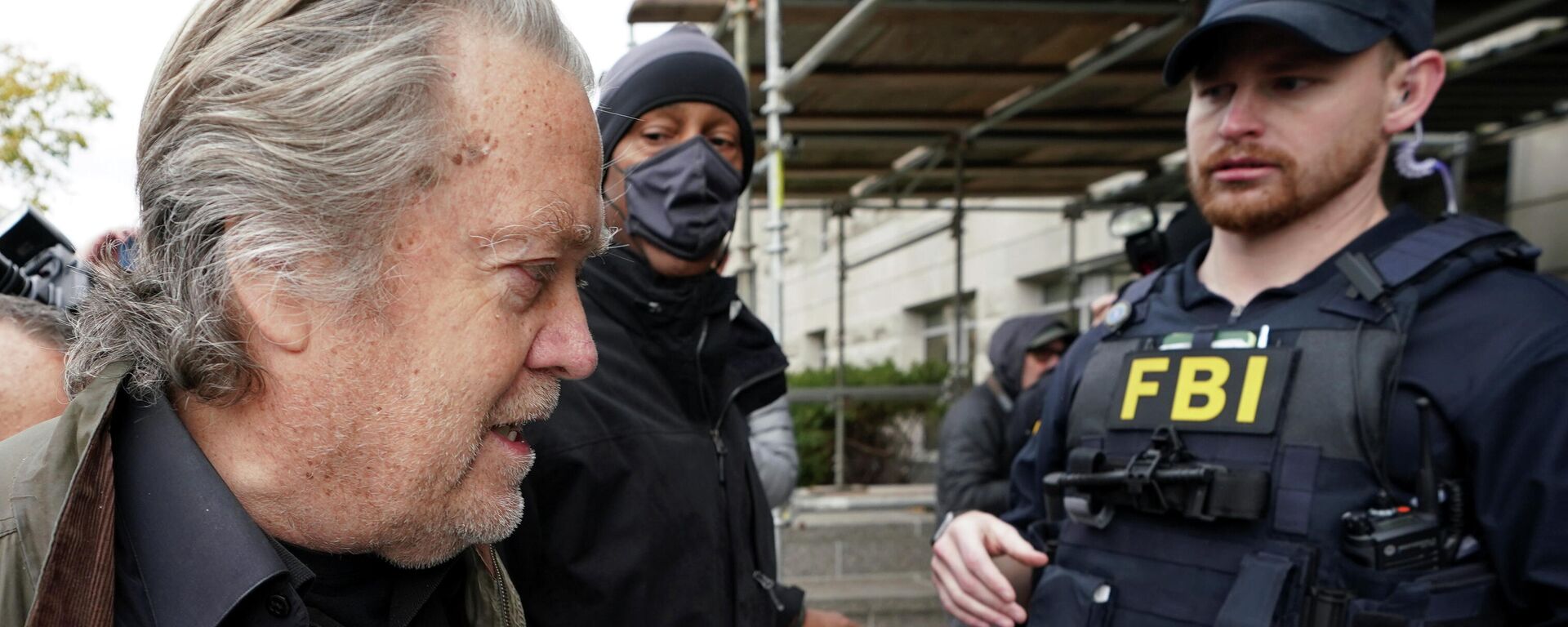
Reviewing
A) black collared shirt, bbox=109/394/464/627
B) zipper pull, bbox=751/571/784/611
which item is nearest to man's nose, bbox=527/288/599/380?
black collared shirt, bbox=109/394/464/627

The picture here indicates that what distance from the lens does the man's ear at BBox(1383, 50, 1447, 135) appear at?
1845 millimetres

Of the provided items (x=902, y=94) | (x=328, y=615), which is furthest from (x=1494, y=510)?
(x=902, y=94)

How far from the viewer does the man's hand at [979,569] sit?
6.16ft

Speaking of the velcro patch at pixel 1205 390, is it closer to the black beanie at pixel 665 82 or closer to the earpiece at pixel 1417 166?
the earpiece at pixel 1417 166

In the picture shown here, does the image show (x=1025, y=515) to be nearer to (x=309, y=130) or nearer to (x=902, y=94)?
(x=309, y=130)

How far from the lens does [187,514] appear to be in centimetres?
95

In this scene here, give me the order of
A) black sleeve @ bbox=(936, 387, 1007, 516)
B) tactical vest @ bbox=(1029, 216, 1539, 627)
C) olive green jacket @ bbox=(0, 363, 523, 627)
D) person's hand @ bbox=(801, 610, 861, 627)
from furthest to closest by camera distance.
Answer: black sleeve @ bbox=(936, 387, 1007, 516)
person's hand @ bbox=(801, 610, 861, 627)
tactical vest @ bbox=(1029, 216, 1539, 627)
olive green jacket @ bbox=(0, 363, 523, 627)

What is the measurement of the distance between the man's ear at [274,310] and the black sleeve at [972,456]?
3.88m

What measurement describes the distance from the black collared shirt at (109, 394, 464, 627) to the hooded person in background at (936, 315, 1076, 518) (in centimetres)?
387

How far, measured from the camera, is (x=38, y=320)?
161 centimetres

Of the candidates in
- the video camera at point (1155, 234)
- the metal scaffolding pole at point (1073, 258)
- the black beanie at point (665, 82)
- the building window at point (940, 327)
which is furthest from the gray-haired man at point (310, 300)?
the building window at point (940, 327)

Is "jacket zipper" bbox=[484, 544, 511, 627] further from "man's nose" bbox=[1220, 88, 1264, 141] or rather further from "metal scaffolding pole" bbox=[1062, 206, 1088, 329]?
"metal scaffolding pole" bbox=[1062, 206, 1088, 329]

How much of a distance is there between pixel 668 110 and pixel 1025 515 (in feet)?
3.80

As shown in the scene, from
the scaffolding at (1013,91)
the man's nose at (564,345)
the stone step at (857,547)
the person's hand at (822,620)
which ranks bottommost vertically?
the stone step at (857,547)
